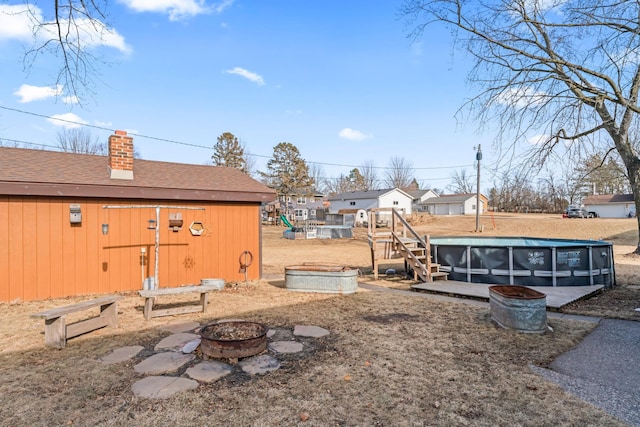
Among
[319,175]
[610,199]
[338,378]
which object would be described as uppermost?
[319,175]

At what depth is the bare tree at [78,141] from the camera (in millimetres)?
35478

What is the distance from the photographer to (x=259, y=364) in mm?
3824

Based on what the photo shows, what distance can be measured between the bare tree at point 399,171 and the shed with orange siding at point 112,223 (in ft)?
206

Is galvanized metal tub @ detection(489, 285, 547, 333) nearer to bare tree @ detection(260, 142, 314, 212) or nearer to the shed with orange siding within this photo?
the shed with orange siding

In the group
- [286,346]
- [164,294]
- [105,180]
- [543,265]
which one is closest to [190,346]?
[286,346]

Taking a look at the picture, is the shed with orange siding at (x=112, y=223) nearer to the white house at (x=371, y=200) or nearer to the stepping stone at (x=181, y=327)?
the stepping stone at (x=181, y=327)

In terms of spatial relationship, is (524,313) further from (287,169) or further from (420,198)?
(420,198)

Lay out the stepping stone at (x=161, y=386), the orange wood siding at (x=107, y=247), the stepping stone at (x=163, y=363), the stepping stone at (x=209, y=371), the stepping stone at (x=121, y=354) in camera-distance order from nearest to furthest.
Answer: the stepping stone at (x=161, y=386) → the stepping stone at (x=209, y=371) → the stepping stone at (x=163, y=363) → the stepping stone at (x=121, y=354) → the orange wood siding at (x=107, y=247)

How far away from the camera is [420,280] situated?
949 centimetres

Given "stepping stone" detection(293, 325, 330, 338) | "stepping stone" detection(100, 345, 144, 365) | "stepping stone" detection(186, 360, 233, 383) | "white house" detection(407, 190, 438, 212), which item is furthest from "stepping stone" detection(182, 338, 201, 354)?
"white house" detection(407, 190, 438, 212)

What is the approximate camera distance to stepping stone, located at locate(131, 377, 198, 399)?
316 centimetres

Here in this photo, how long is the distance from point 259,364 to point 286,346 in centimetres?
62

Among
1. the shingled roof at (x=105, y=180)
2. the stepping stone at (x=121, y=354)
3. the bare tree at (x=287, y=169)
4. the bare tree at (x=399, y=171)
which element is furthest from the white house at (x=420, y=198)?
the stepping stone at (x=121, y=354)

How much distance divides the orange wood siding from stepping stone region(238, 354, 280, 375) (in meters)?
5.05
